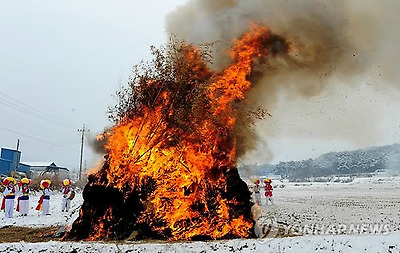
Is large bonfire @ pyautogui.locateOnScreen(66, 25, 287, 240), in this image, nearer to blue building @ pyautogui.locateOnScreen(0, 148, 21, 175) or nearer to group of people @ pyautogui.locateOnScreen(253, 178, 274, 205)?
group of people @ pyautogui.locateOnScreen(253, 178, 274, 205)

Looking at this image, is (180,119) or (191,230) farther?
(180,119)

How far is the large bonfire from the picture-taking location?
10492mm

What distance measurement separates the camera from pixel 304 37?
11398 millimetres

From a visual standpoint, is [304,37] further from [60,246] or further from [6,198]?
[6,198]

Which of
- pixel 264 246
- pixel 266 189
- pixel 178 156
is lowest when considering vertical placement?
pixel 264 246

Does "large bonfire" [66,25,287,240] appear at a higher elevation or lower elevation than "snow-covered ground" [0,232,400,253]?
higher

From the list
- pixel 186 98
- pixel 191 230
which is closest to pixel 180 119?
pixel 186 98

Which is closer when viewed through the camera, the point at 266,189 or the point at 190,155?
the point at 190,155

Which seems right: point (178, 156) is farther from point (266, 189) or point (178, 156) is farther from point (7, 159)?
point (7, 159)

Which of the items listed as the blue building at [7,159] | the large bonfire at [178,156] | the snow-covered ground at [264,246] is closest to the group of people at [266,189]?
the large bonfire at [178,156]

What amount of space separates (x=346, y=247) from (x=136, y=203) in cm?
562

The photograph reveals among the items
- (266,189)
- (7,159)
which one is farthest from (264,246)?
(7,159)

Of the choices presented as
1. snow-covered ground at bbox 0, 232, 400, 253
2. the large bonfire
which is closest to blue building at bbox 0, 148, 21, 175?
the large bonfire

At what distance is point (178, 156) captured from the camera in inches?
433
